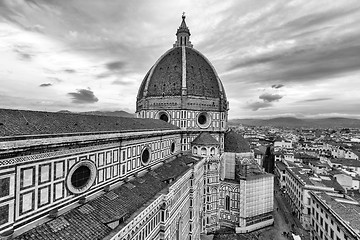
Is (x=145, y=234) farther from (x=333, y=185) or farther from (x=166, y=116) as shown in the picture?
(x=333, y=185)

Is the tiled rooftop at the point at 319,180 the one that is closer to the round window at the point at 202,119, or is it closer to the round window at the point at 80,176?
the round window at the point at 202,119

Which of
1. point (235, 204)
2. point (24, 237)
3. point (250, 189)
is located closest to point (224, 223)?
point (235, 204)

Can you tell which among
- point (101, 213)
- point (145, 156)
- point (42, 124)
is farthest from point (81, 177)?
point (145, 156)

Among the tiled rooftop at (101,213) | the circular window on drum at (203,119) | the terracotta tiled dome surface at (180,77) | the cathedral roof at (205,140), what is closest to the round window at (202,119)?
the circular window on drum at (203,119)

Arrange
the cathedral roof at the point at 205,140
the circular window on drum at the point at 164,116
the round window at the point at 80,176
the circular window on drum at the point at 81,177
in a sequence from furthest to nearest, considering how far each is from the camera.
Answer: the circular window on drum at the point at 164,116 → the cathedral roof at the point at 205,140 → the round window at the point at 80,176 → the circular window on drum at the point at 81,177

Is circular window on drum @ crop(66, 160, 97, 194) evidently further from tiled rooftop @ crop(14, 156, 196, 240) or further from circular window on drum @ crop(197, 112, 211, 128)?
circular window on drum @ crop(197, 112, 211, 128)

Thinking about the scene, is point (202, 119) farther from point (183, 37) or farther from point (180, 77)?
point (183, 37)
